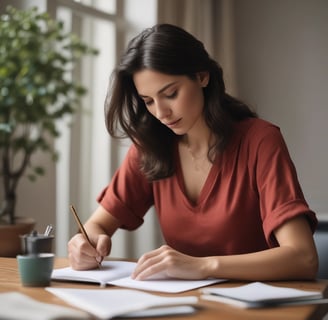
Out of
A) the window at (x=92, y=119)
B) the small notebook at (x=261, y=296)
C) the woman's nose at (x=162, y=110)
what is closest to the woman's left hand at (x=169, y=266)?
the small notebook at (x=261, y=296)

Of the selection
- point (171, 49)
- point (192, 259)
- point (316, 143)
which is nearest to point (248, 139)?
point (171, 49)

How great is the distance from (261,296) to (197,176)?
80 cm

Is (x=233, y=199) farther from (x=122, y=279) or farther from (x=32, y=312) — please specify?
(x=32, y=312)

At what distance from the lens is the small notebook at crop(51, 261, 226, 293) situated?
1.35m

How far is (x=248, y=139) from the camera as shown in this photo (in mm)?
1854

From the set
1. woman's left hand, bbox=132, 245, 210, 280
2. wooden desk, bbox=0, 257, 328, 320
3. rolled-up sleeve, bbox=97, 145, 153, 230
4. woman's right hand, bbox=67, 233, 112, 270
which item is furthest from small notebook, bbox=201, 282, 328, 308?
rolled-up sleeve, bbox=97, 145, 153, 230

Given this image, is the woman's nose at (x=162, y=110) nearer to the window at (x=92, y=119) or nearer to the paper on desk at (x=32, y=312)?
the paper on desk at (x=32, y=312)

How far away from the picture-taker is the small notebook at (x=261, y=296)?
1165 millimetres

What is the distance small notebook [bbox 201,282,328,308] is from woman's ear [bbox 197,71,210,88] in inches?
32.0

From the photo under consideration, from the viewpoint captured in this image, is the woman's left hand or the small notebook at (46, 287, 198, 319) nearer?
the small notebook at (46, 287, 198, 319)

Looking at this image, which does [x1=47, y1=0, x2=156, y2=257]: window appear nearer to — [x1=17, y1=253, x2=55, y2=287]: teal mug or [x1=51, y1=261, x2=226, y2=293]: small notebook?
[x1=51, y1=261, x2=226, y2=293]: small notebook

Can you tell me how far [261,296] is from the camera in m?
1.19

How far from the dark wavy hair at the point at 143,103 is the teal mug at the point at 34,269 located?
27.0 inches

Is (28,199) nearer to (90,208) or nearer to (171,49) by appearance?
(90,208)
